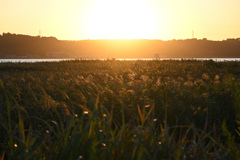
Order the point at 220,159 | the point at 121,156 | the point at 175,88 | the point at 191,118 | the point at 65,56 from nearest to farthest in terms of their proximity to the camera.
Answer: the point at 121,156 < the point at 220,159 < the point at 191,118 < the point at 175,88 < the point at 65,56

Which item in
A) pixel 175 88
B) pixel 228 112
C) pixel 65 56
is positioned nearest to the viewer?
pixel 228 112

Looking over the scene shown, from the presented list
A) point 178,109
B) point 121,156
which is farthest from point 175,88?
point 121,156

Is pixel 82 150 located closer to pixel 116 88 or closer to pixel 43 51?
pixel 116 88

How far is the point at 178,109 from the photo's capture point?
4.35m

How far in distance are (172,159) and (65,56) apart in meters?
181

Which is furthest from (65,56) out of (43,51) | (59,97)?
(59,97)

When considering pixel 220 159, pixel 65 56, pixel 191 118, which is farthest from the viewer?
pixel 65 56

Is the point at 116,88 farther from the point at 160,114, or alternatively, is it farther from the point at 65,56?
the point at 65,56

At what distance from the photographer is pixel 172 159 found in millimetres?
2309

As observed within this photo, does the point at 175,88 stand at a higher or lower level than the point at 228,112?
higher

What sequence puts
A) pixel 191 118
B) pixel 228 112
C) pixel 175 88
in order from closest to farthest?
1. pixel 191 118
2. pixel 228 112
3. pixel 175 88

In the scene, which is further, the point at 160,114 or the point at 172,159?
the point at 160,114

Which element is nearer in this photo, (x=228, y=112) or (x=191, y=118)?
(x=191, y=118)

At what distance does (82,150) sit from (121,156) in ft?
1.08
